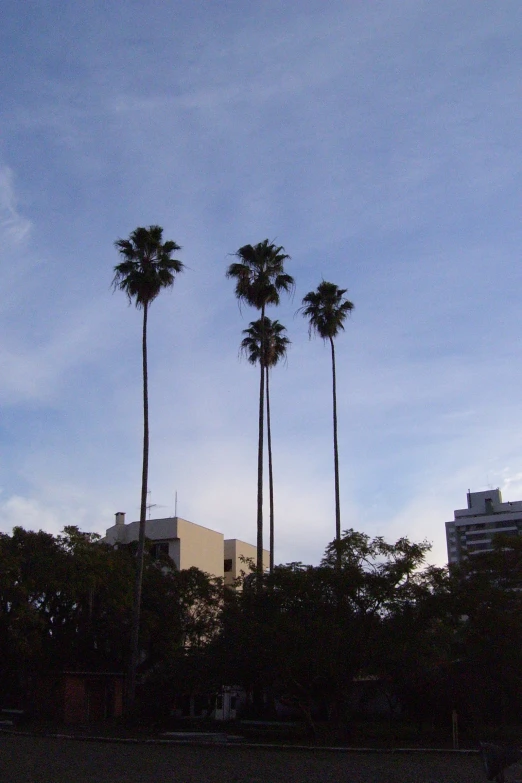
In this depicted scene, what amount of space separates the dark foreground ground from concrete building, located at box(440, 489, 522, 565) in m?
121

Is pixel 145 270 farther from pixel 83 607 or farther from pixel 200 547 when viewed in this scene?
pixel 200 547

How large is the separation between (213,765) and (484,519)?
438 feet

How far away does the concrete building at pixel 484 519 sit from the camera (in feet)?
474

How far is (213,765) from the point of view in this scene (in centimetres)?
2188

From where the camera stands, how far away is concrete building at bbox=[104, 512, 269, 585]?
59.9m

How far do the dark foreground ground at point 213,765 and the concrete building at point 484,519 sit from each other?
120511 millimetres

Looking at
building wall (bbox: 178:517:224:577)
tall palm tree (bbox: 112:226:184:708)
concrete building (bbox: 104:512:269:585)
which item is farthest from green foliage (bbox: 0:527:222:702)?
building wall (bbox: 178:517:224:577)

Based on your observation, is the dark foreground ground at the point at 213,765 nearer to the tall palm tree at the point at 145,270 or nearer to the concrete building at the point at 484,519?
the tall palm tree at the point at 145,270

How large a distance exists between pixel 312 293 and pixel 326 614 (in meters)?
20.7

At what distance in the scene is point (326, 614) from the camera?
2994 centimetres

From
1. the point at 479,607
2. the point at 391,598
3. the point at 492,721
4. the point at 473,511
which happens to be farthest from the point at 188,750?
the point at 473,511

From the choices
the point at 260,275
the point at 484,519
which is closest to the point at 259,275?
the point at 260,275

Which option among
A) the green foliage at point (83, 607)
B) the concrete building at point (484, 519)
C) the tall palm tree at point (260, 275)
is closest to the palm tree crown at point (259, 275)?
the tall palm tree at point (260, 275)

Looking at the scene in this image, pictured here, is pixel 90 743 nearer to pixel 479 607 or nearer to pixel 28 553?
pixel 28 553
